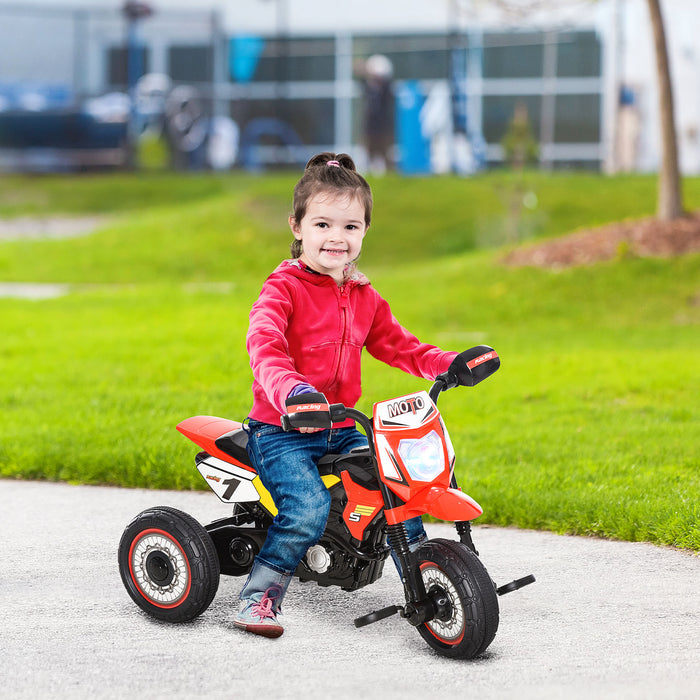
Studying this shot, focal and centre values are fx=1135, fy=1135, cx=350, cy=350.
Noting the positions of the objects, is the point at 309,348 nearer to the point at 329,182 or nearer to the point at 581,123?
the point at 329,182

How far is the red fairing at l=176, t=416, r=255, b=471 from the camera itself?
13.2ft

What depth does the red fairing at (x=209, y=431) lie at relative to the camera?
4016 mm

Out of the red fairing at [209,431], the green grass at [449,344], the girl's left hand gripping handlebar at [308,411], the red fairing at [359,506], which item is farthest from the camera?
the green grass at [449,344]

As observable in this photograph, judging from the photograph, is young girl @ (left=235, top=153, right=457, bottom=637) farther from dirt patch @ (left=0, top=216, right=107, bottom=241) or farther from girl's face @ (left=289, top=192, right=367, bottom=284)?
dirt patch @ (left=0, top=216, right=107, bottom=241)

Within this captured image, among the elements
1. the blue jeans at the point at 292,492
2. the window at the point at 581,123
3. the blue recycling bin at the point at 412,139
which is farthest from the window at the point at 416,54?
the blue jeans at the point at 292,492

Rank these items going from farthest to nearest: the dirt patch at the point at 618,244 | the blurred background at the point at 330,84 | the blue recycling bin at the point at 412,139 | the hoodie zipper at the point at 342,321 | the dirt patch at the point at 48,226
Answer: the blurred background at the point at 330,84
the blue recycling bin at the point at 412,139
the dirt patch at the point at 48,226
the dirt patch at the point at 618,244
the hoodie zipper at the point at 342,321

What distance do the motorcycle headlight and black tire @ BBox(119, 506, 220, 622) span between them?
2.63ft

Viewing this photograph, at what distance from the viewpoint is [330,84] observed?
30641 millimetres

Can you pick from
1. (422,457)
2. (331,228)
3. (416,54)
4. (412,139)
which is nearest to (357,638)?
(422,457)

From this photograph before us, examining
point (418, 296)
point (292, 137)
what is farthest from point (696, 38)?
point (418, 296)

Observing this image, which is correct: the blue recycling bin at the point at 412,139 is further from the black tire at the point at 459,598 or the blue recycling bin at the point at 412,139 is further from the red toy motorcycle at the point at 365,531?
the black tire at the point at 459,598

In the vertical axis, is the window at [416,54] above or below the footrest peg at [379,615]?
above

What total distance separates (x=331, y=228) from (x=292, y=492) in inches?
35.2

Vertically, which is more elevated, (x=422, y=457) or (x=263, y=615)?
(x=422, y=457)
